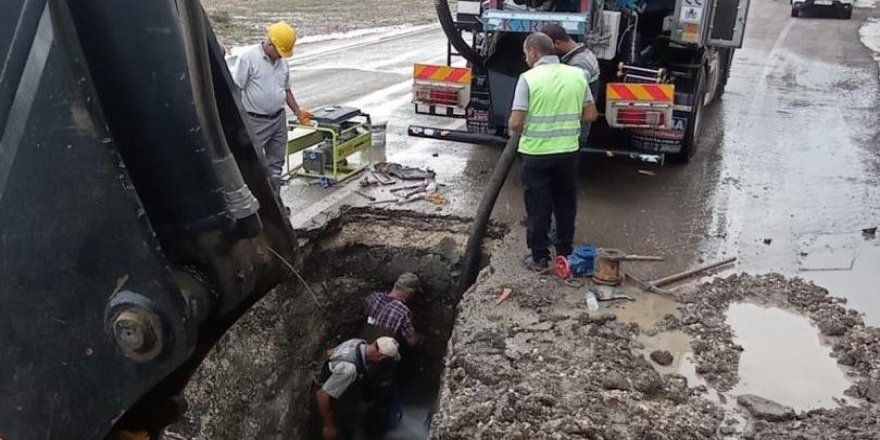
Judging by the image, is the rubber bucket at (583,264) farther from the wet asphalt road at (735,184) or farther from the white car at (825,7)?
the white car at (825,7)

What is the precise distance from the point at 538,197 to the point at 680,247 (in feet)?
5.14

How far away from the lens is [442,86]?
8203mm

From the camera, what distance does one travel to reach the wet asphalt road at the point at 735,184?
6.62 metres

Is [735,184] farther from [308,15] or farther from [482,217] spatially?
[308,15]

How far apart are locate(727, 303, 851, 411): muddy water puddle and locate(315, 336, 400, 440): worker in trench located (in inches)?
115

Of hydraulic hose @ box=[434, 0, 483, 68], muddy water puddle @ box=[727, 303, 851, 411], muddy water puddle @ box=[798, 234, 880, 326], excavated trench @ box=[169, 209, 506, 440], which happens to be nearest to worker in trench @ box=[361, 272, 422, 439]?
excavated trench @ box=[169, 209, 506, 440]

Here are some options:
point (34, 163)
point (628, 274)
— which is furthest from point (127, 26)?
point (628, 274)

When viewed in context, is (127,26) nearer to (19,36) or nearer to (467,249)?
(19,36)

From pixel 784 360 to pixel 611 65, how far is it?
4.13 meters

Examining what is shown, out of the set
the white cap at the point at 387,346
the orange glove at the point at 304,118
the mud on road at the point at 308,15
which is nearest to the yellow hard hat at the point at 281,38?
the orange glove at the point at 304,118

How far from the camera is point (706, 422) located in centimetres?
415

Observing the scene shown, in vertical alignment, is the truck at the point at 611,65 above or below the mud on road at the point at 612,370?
above

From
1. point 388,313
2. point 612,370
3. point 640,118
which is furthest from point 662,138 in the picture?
point 612,370

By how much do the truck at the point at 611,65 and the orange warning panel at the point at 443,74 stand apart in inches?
0.4
